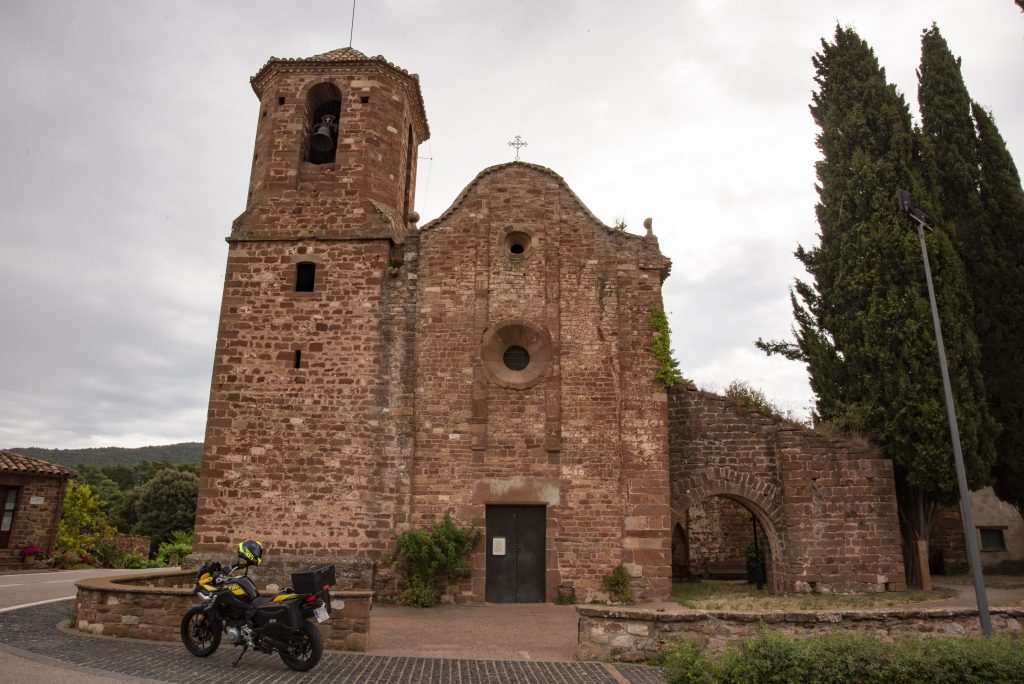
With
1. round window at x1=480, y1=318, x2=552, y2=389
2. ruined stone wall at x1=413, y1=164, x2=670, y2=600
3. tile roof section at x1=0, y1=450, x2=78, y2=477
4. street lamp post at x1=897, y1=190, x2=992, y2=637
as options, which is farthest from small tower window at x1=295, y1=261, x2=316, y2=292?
tile roof section at x1=0, y1=450, x2=78, y2=477

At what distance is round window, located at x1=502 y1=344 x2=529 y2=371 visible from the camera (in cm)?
1449

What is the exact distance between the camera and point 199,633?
7750mm

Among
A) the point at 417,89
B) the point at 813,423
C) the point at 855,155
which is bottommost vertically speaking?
the point at 813,423

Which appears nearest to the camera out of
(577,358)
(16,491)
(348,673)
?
(348,673)

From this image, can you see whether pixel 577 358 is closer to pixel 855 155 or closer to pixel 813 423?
pixel 813 423

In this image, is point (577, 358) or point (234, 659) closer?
point (234, 659)

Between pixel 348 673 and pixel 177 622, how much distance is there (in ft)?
8.78

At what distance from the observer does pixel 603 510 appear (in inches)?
525

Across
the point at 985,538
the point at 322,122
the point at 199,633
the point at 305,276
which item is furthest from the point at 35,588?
the point at 985,538

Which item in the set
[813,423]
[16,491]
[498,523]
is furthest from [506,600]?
[16,491]

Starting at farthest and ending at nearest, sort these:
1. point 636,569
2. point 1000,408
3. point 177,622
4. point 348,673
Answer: point 1000,408 → point 636,569 → point 177,622 → point 348,673

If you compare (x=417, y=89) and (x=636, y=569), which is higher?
(x=417, y=89)

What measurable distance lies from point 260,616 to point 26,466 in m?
18.6

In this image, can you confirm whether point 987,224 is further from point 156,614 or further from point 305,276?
point 156,614
